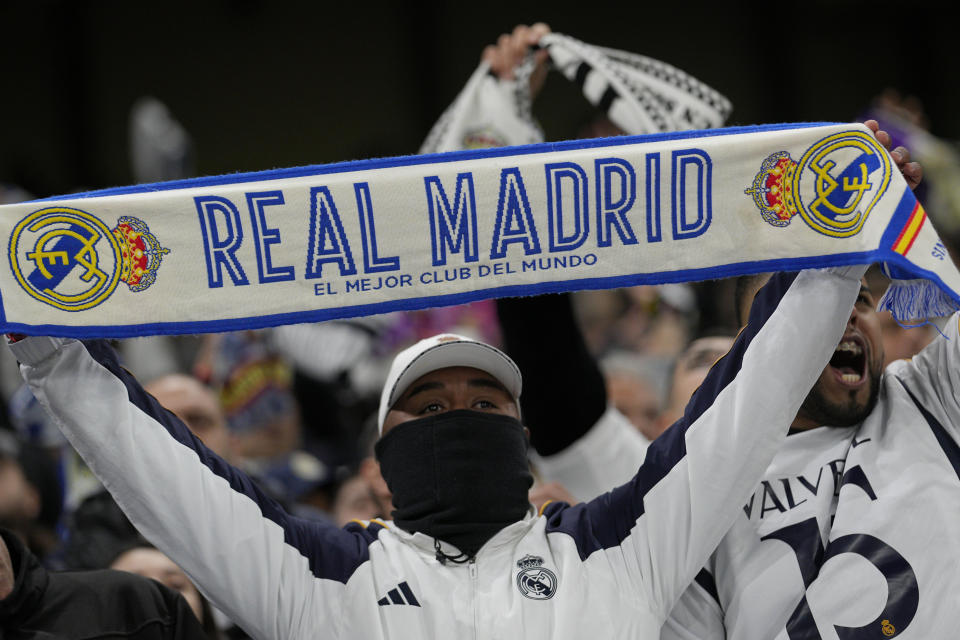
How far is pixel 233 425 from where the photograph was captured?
17.3 feet

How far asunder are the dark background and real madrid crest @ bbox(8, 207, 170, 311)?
746 cm

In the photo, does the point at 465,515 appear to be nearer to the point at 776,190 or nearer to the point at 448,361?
the point at 448,361

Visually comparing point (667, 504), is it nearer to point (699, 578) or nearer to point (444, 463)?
point (699, 578)

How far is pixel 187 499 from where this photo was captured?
7.32 ft

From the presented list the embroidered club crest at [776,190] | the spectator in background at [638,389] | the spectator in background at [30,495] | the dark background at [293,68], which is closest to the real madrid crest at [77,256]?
the embroidered club crest at [776,190]

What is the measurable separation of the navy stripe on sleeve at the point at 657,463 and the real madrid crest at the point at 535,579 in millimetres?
80

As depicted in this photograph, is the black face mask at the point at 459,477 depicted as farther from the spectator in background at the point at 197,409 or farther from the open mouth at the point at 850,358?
the spectator in background at the point at 197,409

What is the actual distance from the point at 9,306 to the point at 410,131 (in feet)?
26.9

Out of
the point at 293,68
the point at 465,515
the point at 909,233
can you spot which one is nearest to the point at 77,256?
the point at 465,515

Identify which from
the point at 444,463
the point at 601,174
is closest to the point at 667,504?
the point at 444,463

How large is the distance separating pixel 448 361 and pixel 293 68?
26.0 feet

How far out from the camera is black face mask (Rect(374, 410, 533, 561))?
2.43 metres

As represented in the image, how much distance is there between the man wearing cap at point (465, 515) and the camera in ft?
7.25

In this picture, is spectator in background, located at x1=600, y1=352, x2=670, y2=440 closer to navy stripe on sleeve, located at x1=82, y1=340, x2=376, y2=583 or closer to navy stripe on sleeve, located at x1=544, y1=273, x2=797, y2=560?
navy stripe on sleeve, located at x1=544, y1=273, x2=797, y2=560
